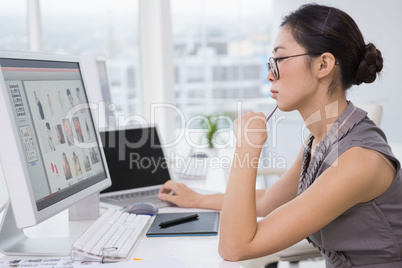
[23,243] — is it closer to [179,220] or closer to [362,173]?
[179,220]

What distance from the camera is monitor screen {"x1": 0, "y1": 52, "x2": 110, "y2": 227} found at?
932 mm

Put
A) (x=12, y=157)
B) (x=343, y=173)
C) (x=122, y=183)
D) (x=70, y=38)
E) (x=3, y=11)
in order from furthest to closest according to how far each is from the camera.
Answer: (x=70, y=38) < (x=3, y=11) < (x=122, y=183) < (x=343, y=173) < (x=12, y=157)

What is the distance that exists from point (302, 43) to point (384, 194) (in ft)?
1.51

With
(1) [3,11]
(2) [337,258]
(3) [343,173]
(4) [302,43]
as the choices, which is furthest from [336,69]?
(1) [3,11]

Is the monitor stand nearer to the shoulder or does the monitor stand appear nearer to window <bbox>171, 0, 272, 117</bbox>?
the shoulder

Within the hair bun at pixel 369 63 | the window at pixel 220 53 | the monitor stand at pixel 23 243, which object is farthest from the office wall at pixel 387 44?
the monitor stand at pixel 23 243

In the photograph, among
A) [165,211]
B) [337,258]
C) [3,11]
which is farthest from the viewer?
[3,11]

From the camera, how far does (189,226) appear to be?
4.27ft

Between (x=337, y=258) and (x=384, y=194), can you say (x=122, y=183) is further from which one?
(x=384, y=194)

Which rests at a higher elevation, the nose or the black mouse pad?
the nose

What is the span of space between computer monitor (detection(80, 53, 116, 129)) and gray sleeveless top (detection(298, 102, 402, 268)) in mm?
941

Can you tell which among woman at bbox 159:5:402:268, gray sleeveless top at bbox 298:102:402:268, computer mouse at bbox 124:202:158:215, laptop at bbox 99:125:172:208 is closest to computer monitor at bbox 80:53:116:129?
laptop at bbox 99:125:172:208

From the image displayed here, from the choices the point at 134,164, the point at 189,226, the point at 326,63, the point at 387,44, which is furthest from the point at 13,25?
the point at 387,44

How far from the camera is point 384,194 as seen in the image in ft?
3.86
